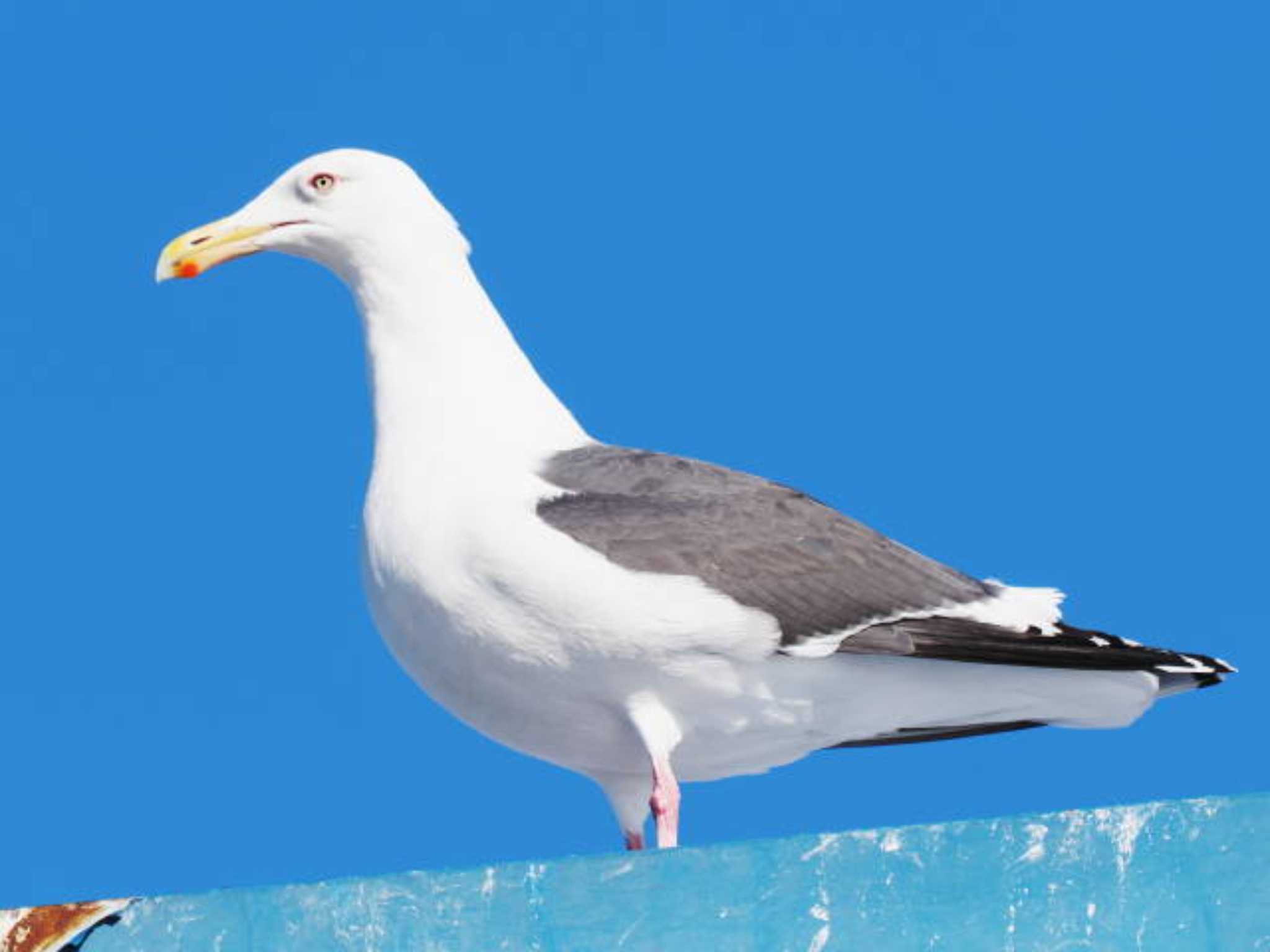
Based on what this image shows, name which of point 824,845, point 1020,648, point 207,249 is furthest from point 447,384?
point 824,845

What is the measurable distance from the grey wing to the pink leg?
460mm

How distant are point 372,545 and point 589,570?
1.98 feet

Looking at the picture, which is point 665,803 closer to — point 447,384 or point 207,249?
point 447,384

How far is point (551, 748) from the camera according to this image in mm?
6727

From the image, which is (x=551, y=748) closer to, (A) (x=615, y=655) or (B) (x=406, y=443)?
(A) (x=615, y=655)

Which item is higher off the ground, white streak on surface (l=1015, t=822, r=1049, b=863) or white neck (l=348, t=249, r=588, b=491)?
white neck (l=348, t=249, r=588, b=491)

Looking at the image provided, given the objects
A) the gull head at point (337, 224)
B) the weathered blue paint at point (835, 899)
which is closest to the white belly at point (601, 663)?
the gull head at point (337, 224)

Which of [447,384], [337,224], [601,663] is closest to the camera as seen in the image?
[601,663]

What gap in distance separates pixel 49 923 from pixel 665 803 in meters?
1.90

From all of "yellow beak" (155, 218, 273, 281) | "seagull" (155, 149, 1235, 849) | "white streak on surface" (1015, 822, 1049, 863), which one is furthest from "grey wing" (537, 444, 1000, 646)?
"white streak on surface" (1015, 822, 1049, 863)

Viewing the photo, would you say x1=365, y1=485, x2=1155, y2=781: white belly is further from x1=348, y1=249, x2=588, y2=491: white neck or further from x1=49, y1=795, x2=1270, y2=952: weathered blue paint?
x1=49, y1=795, x2=1270, y2=952: weathered blue paint

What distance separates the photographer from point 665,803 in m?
6.56

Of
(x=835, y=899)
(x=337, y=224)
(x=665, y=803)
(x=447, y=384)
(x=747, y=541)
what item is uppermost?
(x=337, y=224)

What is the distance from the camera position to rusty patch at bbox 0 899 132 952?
5.11 m
